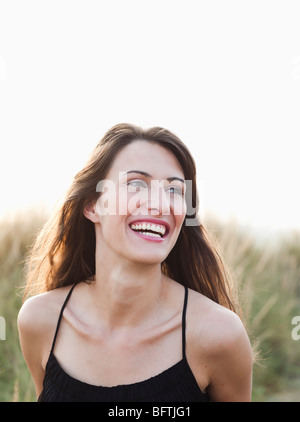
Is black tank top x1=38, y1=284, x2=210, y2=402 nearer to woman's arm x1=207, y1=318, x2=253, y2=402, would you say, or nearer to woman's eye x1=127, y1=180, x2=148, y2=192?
woman's arm x1=207, y1=318, x2=253, y2=402

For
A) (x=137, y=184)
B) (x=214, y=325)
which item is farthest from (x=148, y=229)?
(x=214, y=325)

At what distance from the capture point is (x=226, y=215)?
8.19 m

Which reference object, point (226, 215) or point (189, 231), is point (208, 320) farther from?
point (226, 215)

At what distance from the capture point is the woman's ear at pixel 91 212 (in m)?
3.15

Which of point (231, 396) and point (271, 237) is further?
point (271, 237)

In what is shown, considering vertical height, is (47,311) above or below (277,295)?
above

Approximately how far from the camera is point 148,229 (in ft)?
9.23

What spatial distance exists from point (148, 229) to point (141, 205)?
126mm

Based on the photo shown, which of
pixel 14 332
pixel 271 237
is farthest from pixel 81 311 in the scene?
pixel 271 237

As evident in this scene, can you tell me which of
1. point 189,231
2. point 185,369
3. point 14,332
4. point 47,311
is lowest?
point 14,332

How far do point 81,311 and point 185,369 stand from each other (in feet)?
2.29

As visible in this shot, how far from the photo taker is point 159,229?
2.82 meters
